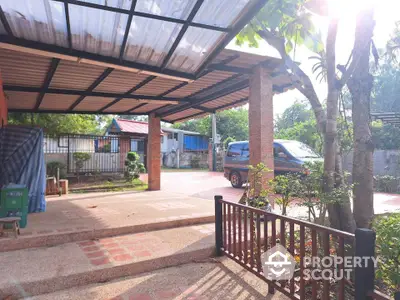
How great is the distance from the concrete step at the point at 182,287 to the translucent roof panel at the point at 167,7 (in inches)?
114

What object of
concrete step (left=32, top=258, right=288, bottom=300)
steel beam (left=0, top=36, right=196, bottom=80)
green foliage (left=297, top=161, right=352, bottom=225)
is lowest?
concrete step (left=32, top=258, right=288, bottom=300)

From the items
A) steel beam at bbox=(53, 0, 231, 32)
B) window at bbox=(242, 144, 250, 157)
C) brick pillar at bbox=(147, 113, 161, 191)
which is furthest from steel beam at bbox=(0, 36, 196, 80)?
window at bbox=(242, 144, 250, 157)

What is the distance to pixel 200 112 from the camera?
28.3 ft

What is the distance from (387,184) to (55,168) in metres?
12.6

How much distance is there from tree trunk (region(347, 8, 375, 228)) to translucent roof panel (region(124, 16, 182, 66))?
2.10m

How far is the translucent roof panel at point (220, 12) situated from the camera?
9.65 ft

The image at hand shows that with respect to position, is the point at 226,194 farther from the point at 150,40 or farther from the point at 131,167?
the point at 150,40

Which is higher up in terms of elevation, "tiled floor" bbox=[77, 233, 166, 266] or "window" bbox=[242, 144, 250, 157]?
"window" bbox=[242, 144, 250, 157]

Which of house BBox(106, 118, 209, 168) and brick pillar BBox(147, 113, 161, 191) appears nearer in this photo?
brick pillar BBox(147, 113, 161, 191)

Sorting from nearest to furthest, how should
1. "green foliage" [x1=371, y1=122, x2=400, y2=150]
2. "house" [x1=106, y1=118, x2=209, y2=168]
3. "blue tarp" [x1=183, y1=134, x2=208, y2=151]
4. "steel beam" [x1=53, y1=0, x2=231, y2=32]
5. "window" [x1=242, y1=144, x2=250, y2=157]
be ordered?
"steel beam" [x1=53, y1=0, x2=231, y2=32]
"window" [x1=242, y1=144, x2=250, y2=157]
"green foliage" [x1=371, y1=122, x2=400, y2=150]
"house" [x1=106, y1=118, x2=209, y2=168]
"blue tarp" [x1=183, y1=134, x2=208, y2=151]

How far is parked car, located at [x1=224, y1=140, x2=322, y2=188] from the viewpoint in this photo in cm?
916

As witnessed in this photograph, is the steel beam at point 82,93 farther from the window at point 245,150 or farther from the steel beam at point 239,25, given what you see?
the window at point 245,150

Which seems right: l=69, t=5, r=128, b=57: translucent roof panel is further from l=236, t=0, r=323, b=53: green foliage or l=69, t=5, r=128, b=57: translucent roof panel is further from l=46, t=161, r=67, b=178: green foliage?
l=46, t=161, r=67, b=178: green foliage

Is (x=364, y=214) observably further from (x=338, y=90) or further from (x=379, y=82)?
(x=379, y=82)
